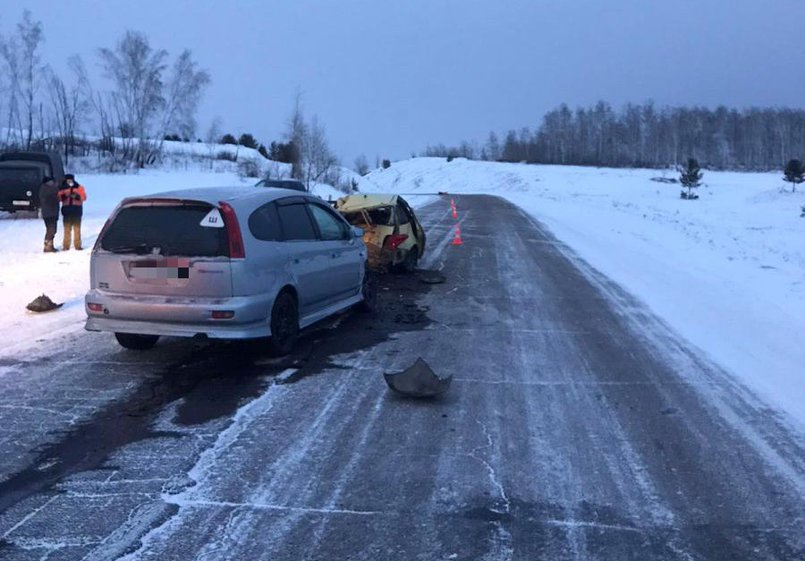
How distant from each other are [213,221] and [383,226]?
6.48m

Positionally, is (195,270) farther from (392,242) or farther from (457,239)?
(457,239)

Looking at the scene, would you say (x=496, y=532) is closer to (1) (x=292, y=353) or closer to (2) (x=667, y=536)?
(2) (x=667, y=536)

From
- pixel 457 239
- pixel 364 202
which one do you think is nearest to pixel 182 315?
pixel 364 202

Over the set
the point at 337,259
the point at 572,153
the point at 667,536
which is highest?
the point at 572,153

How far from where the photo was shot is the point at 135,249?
7031 mm

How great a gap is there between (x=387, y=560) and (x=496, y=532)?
0.65 meters

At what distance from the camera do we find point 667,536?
3.96m

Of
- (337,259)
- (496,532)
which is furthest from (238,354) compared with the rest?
(496,532)

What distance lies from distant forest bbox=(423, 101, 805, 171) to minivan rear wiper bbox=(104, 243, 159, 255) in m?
118

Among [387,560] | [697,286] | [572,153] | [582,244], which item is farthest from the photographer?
[572,153]

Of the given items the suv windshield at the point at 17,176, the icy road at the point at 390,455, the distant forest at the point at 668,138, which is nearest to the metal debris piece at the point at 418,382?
the icy road at the point at 390,455

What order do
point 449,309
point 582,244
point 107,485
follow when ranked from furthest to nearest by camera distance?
point 582,244
point 449,309
point 107,485

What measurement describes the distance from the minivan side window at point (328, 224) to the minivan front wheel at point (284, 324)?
49.8 inches

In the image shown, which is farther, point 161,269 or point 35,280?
point 35,280
